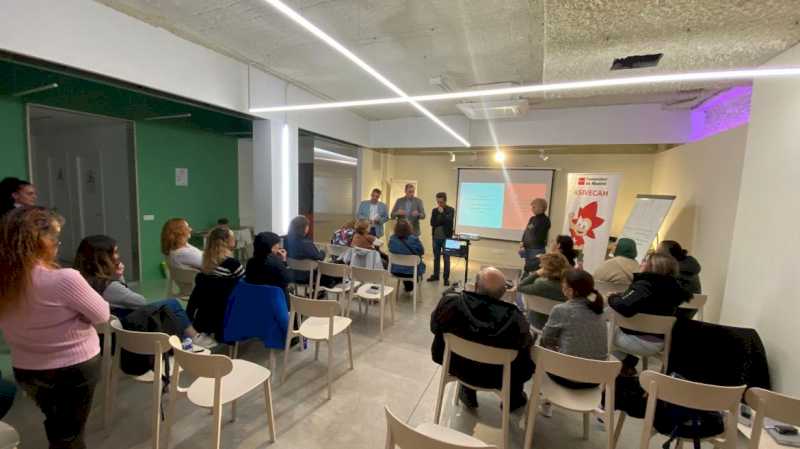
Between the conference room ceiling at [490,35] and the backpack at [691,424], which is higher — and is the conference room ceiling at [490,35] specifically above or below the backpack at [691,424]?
above

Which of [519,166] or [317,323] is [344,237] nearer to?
[317,323]

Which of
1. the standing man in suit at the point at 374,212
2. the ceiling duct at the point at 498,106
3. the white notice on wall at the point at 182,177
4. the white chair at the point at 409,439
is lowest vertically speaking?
the white chair at the point at 409,439

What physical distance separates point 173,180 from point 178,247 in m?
2.40

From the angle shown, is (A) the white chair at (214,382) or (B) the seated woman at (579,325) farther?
(B) the seated woman at (579,325)

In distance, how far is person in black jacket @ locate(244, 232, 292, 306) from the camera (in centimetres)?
264

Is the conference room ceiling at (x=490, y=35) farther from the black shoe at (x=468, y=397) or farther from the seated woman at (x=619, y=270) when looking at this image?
the black shoe at (x=468, y=397)

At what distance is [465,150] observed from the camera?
7090mm

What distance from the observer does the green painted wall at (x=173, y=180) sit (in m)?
4.57

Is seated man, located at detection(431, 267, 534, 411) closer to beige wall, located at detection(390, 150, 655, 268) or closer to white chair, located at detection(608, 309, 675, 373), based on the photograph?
white chair, located at detection(608, 309, 675, 373)

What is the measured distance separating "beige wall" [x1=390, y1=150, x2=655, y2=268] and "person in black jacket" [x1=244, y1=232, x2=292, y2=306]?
5.27 metres

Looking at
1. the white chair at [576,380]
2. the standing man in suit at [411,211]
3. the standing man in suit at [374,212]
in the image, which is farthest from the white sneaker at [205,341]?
the standing man in suit at [411,211]

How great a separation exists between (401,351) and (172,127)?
463 cm

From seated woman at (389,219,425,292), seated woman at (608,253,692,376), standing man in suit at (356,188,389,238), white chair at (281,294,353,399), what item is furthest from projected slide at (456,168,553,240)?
white chair at (281,294,353,399)

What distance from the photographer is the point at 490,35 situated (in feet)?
10.4
